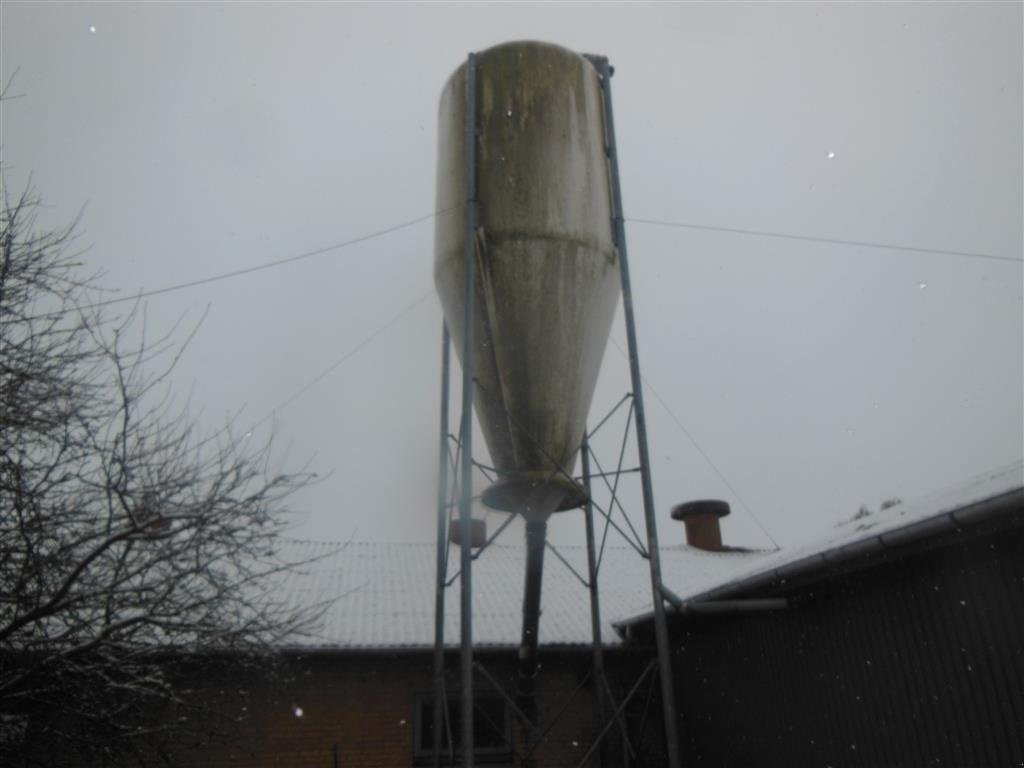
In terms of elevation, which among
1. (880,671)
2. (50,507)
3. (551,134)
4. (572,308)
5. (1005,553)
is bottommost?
(880,671)

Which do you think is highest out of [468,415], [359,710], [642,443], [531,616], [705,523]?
[705,523]

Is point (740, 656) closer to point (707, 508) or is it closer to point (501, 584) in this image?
point (501, 584)

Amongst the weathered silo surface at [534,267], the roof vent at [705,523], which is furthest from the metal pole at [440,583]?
the roof vent at [705,523]

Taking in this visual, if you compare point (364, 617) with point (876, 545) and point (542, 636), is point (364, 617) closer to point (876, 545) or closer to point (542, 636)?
point (542, 636)

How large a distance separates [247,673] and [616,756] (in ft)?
14.7

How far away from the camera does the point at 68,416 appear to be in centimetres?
600

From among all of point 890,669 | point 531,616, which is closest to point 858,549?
point 890,669

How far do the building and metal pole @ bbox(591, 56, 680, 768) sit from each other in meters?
0.41

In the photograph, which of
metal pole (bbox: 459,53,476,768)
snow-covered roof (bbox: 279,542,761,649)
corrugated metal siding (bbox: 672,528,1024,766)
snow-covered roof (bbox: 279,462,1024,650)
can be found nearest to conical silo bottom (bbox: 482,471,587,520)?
metal pole (bbox: 459,53,476,768)

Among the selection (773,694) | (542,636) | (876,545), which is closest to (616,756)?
(542,636)

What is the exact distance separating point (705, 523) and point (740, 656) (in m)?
7.68

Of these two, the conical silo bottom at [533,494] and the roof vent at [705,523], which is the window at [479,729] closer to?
the conical silo bottom at [533,494]

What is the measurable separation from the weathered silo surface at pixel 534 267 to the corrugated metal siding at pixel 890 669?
244 centimetres

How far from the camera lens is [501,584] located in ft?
40.7
